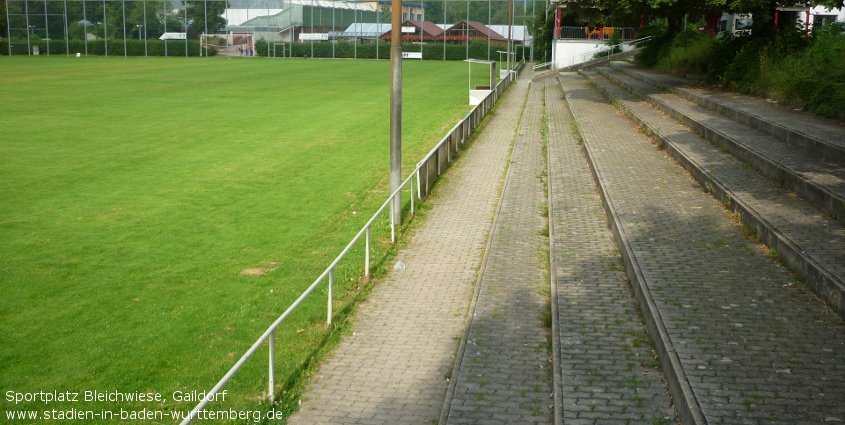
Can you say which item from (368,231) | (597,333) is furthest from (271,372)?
(368,231)

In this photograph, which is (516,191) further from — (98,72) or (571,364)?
(98,72)

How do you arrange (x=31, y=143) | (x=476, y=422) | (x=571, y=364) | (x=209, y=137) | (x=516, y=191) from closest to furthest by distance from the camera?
(x=476, y=422) → (x=571, y=364) → (x=516, y=191) → (x=31, y=143) → (x=209, y=137)

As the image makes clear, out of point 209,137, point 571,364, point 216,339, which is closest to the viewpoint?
point 571,364

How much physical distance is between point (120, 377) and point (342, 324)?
2550 mm

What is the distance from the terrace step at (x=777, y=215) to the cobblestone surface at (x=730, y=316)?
0.20 meters

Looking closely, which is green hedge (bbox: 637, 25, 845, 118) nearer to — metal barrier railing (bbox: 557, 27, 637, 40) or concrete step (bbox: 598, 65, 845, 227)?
concrete step (bbox: 598, 65, 845, 227)

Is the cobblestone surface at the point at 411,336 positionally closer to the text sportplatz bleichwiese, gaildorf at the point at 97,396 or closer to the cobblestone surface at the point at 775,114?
the text sportplatz bleichwiese, gaildorf at the point at 97,396

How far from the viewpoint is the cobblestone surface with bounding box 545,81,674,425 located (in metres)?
6.70

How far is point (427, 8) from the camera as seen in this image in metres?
92.0

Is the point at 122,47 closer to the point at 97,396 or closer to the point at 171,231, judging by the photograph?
the point at 171,231

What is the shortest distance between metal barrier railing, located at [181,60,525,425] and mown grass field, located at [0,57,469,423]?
15.9 inches

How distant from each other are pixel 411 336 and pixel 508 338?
1.17 meters

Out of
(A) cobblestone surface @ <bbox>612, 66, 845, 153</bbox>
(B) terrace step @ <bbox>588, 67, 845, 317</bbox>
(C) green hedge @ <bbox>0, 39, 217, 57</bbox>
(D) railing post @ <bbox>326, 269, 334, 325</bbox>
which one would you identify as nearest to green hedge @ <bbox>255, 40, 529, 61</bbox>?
(C) green hedge @ <bbox>0, 39, 217, 57</bbox>

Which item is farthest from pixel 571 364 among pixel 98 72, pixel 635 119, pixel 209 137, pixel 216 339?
pixel 98 72
